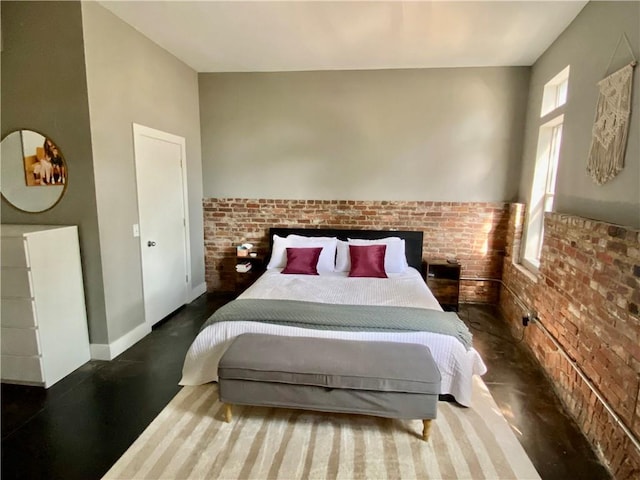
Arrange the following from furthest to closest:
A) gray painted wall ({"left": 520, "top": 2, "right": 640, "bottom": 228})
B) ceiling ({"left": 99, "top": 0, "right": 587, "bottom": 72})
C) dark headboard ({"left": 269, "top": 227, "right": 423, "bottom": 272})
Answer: dark headboard ({"left": 269, "top": 227, "right": 423, "bottom": 272}) → ceiling ({"left": 99, "top": 0, "right": 587, "bottom": 72}) → gray painted wall ({"left": 520, "top": 2, "right": 640, "bottom": 228})

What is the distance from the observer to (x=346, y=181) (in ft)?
14.3

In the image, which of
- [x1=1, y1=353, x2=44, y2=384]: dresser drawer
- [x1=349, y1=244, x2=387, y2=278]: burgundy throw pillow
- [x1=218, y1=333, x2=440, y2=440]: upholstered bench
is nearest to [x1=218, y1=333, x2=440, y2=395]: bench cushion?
[x1=218, y1=333, x2=440, y2=440]: upholstered bench

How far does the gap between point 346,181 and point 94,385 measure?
332 cm

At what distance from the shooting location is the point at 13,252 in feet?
7.77

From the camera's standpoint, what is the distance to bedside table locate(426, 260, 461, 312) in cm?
406

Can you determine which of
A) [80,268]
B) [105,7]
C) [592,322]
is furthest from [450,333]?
[105,7]

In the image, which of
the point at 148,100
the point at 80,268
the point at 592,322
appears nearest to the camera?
the point at 592,322

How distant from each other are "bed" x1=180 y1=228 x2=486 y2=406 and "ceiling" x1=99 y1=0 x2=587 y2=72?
240 centimetres

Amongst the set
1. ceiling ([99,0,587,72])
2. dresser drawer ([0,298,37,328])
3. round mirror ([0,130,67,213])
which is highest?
ceiling ([99,0,587,72])

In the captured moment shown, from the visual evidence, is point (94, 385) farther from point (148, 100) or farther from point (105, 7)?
A: point (105, 7)

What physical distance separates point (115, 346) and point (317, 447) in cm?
211

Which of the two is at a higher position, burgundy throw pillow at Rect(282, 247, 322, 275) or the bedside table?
burgundy throw pillow at Rect(282, 247, 322, 275)

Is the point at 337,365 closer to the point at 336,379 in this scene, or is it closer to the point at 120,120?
the point at 336,379

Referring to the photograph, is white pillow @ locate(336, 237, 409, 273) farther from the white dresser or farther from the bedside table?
the white dresser
